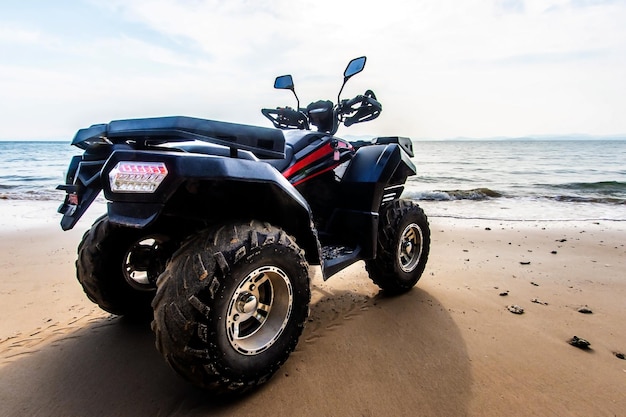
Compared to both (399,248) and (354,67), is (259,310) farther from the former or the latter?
(354,67)

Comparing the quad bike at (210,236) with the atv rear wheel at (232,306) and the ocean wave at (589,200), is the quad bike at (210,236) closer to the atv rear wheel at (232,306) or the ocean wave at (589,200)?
the atv rear wheel at (232,306)

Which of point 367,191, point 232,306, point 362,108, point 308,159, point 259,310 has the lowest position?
point 259,310

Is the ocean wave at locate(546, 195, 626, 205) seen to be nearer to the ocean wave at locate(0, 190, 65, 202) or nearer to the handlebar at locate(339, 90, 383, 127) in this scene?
the handlebar at locate(339, 90, 383, 127)

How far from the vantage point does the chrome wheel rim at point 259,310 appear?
5.77 feet

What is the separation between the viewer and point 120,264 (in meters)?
2.37

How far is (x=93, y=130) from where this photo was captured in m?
Answer: 1.90

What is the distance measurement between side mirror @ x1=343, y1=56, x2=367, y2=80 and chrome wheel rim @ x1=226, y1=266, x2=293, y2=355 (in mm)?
2160

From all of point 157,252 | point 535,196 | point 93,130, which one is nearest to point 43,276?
point 157,252

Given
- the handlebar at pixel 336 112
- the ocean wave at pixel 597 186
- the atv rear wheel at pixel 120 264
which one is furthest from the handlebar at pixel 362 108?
the ocean wave at pixel 597 186

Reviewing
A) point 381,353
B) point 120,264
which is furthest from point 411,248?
point 120,264

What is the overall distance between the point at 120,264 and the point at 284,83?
237 centimetres

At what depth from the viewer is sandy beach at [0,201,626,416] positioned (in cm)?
182

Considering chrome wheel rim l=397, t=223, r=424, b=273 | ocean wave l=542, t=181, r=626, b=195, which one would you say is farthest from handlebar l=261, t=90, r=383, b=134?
ocean wave l=542, t=181, r=626, b=195

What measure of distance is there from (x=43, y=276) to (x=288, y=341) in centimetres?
323
